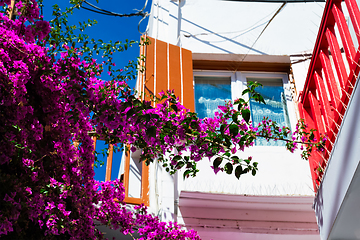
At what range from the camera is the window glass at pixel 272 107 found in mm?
6344

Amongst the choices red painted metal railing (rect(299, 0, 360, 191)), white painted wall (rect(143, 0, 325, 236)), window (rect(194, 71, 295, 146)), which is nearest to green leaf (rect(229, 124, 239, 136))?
red painted metal railing (rect(299, 0, 360, 191))

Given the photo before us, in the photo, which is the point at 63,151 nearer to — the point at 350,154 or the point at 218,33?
the point at 350,154

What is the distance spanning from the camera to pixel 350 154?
293cm

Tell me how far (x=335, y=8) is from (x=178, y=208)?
319 cm

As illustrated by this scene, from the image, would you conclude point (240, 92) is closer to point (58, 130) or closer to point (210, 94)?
point (210, 94)

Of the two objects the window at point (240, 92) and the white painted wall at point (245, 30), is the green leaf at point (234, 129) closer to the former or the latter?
the white painted wall at point (245, 30)

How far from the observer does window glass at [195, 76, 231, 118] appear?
6.34 m

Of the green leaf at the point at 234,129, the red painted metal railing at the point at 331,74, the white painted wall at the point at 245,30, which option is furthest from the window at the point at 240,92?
the green leaf at the point at 234,129

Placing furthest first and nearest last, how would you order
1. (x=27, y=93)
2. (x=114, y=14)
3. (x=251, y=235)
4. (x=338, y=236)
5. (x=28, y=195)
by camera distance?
(x=114, y=14)
(x=251, y=235)
(x=338, y=236)
(x=27, y=93)
(x=28, y=195)

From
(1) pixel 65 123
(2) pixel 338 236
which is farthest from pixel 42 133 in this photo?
(2) pixel 338 236

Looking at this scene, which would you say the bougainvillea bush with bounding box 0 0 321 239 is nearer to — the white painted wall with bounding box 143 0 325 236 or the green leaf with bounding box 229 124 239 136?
the green leaf with bounding box 229 124 239 136

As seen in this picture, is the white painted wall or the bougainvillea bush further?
the white painted wall

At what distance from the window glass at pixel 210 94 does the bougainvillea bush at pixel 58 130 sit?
2.88 meters

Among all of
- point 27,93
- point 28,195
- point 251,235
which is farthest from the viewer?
point 251,235
